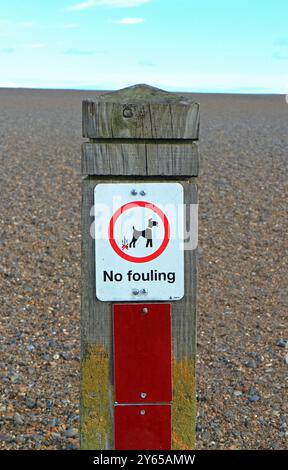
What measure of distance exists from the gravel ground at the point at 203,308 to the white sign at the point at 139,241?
8.53ft

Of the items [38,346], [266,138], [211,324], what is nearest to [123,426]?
[38,346]

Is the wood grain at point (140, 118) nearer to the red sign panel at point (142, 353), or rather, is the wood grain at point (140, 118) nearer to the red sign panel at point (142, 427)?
the red sign panel at point (142, 353)

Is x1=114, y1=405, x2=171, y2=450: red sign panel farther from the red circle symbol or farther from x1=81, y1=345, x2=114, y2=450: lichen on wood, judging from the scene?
the red circle symbol

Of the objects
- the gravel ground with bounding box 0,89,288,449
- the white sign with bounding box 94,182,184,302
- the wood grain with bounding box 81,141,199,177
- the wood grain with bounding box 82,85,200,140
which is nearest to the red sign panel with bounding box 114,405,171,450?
the white sign with bounding box 94,182,184,302

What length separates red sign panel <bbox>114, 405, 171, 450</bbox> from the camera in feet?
9.95

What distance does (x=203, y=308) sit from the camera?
8.23m

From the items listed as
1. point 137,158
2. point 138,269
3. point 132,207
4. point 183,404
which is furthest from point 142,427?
point 137,158

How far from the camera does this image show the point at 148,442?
3047mm

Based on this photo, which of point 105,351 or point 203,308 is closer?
point 105,351

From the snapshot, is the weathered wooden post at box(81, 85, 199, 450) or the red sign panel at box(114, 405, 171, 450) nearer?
the weathered wooden post at box(81, 85, 199, 450)

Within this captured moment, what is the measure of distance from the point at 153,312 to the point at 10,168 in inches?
549

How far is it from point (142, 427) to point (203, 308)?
17.2 feet

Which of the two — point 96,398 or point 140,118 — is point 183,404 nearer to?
point 96,398
